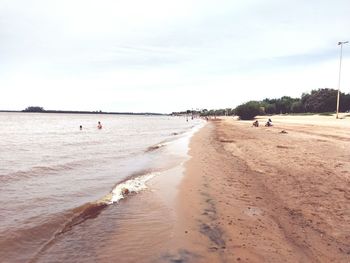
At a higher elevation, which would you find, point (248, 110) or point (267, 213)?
point (248, 110)

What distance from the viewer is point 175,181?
38.0ft

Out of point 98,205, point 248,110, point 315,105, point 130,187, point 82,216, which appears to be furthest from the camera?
point 248,110

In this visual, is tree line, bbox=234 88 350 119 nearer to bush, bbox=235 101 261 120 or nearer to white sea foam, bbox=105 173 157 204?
bush, bbox=235 101 261 120

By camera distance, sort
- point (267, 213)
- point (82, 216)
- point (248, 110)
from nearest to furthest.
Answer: point (267, 213)
point (82, 216)
point (248, 110)

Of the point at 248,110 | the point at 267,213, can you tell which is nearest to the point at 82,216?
the point at 267,213

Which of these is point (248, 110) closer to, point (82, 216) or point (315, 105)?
point (315, 105)

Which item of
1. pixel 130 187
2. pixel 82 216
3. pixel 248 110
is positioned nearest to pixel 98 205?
pixel 82 216

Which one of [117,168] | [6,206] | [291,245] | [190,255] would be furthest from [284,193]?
[117,168]

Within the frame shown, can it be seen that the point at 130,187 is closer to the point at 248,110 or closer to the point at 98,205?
the point at 98,205

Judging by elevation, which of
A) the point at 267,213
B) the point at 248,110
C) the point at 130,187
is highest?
the point at 248,110

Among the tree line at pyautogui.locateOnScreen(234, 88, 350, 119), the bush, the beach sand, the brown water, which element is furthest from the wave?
the bush

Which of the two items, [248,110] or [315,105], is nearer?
[315,105]

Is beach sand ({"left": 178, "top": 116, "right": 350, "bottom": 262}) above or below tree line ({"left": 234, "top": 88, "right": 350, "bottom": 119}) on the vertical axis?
below

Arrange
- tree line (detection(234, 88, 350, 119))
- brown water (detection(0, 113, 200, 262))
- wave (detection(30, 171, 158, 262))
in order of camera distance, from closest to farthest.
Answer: brown water (detection(0, 113, 200, 262)) < wave (detection(30, 171, 158, 262)) < tree line (detection(234, 88, 350, 119))
